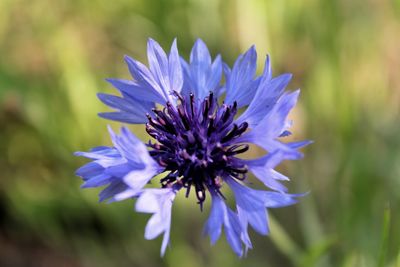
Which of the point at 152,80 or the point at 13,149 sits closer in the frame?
the point at 152,80

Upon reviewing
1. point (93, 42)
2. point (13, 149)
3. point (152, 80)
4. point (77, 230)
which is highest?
point (93, 42)

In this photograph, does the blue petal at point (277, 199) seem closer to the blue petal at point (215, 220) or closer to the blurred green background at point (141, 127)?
the blue petal at point (215, 220)

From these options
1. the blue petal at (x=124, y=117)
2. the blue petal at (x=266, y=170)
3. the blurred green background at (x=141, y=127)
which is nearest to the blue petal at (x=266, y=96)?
the blue petal at (x=266, y=170)

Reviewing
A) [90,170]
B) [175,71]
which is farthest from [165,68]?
[90,170]

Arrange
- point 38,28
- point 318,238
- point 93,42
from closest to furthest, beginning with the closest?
point 318,238 → point 38,28 → point 93,42

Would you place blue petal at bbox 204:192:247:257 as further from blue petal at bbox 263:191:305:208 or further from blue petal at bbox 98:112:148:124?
blue petal at bbox 98:112:148:124

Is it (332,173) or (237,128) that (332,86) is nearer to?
(332,173)

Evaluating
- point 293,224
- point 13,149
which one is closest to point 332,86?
point 293,224
